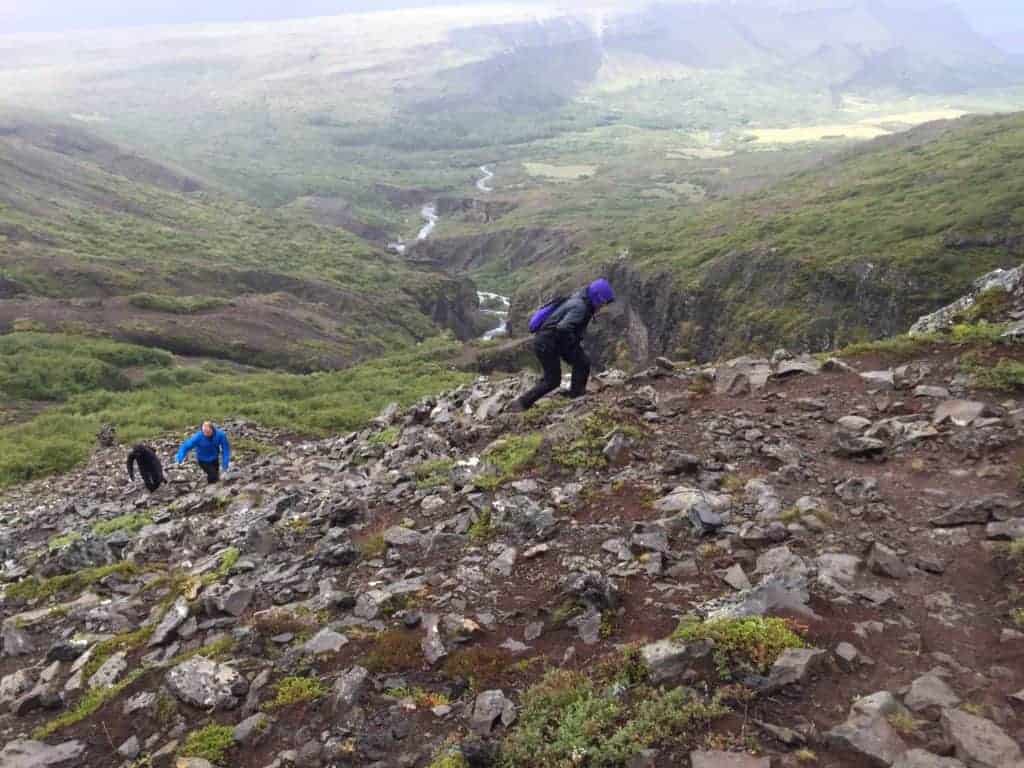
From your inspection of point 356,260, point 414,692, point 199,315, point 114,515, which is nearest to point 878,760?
point 414,692

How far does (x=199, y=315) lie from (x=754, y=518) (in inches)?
2756

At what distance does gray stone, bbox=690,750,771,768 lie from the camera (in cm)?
607

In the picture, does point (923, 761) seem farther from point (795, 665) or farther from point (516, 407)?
point (516, 407)

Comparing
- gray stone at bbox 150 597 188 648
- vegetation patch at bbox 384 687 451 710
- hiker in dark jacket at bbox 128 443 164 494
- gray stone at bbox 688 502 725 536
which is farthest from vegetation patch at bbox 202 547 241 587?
hiker in dark jacket at bbox 128 443 164 494

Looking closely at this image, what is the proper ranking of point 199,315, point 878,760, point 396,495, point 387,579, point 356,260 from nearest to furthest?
point 878,760 → point 387,579 → point 396,495 → point 199,315 → point 356,260

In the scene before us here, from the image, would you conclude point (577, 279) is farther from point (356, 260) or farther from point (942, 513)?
point (942, 513)

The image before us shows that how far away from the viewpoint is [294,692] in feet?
27.3

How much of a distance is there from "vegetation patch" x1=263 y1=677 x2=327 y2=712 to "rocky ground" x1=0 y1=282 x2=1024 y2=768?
1.2 inches

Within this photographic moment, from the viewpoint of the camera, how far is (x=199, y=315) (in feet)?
236

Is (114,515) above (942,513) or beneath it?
beneath

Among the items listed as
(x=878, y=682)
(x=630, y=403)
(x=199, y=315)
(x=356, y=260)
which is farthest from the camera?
(x=356, y=260)

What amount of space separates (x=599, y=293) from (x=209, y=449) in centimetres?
1223

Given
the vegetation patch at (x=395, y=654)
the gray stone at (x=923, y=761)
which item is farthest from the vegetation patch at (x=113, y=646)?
the gray stone at (x=923, y=761)

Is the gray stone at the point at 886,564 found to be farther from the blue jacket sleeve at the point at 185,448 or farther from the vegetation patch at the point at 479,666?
the blue jacket sleeve at the point at 185,448
